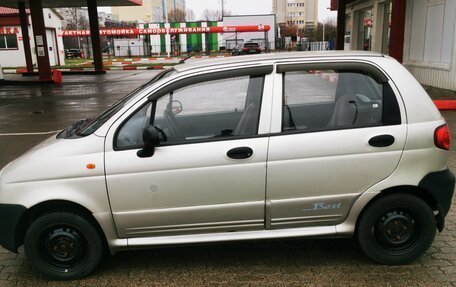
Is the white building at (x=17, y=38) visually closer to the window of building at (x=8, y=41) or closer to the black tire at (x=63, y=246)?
the window of building at (x=8, y=41)

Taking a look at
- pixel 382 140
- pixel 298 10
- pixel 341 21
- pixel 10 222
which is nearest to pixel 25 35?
pixel 341 21

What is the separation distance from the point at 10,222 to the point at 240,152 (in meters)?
1.82

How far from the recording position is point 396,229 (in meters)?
→ 3.51

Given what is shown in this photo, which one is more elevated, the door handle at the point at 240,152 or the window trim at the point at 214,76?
the window trim at the point at 214,76

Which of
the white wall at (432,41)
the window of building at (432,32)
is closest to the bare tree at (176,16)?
the white wall at (432,41)

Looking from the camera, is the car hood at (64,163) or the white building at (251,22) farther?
the white building at (251,22)

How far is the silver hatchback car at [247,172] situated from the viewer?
330cm

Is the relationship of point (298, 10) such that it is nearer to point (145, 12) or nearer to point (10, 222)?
point (145, 12)

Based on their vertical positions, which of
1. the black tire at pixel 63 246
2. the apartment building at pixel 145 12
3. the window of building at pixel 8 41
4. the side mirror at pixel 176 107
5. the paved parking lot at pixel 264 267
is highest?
the apartment building at pixel 145 12

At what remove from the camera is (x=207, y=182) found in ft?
10.8

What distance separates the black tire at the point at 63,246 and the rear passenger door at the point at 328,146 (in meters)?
1.39

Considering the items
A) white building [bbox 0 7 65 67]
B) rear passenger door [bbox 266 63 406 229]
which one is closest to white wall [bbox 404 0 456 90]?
rear passenger door [bbox 266 63 406 229]

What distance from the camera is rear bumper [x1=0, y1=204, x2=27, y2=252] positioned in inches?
131

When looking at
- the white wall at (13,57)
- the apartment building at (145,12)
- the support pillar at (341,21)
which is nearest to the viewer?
the support pillar at (341,21)
